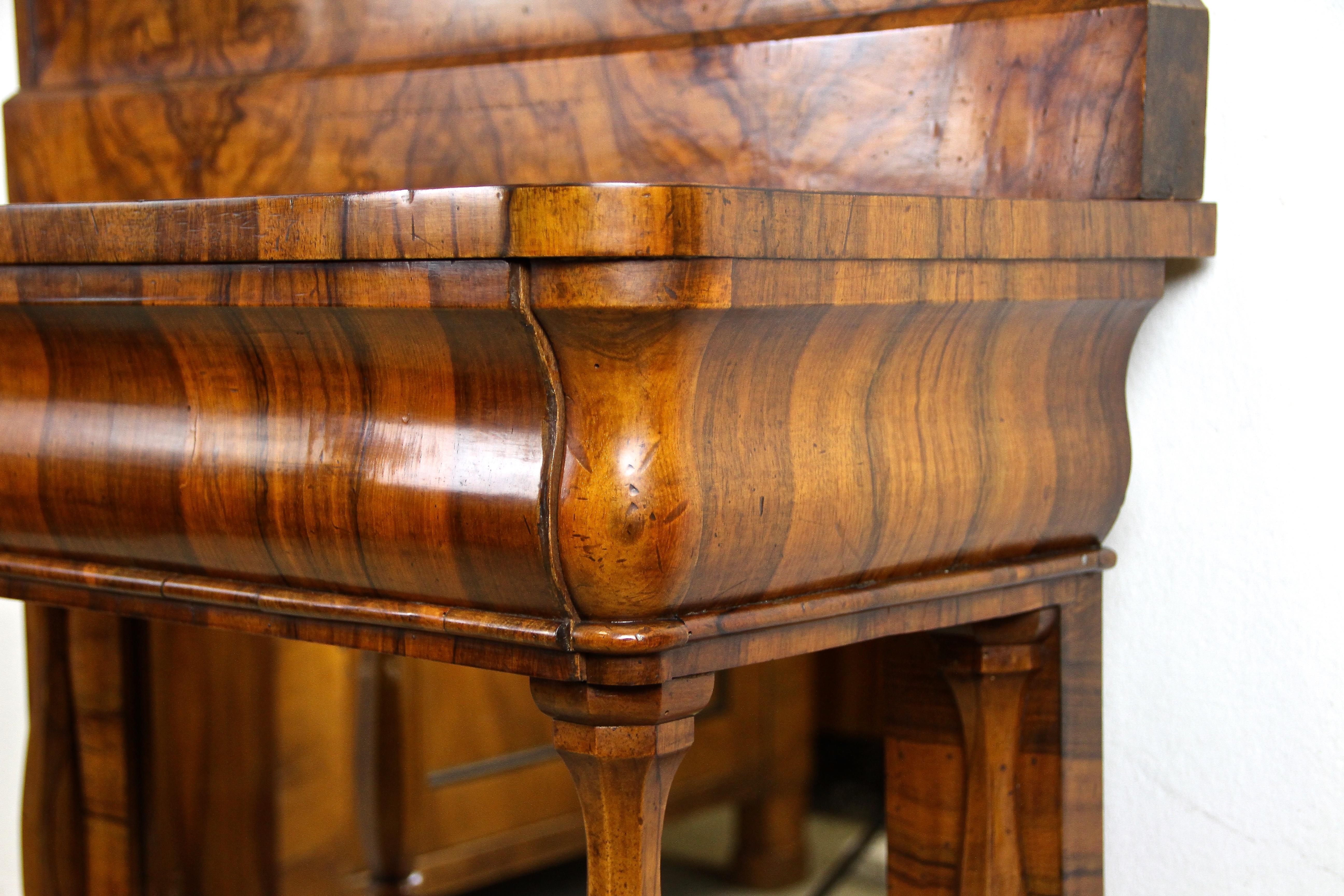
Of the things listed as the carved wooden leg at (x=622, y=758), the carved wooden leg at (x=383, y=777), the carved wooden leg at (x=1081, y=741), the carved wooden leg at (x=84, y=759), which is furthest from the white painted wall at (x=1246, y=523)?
the carved wooden leg at (x=383, y=777)

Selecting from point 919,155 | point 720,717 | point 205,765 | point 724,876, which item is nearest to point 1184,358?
point 919,155

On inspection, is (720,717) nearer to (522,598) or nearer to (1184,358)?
(1184,358)

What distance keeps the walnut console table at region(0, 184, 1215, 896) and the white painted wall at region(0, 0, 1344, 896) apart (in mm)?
33

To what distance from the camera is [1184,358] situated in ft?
2.23

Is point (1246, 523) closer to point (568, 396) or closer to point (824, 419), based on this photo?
point (824, 419)

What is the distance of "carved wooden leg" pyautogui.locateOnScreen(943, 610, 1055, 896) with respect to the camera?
0.68 metres

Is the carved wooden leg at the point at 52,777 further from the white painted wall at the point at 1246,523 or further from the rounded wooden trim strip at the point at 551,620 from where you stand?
the white painted wall at the point at 1246,523

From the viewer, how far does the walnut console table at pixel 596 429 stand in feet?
1.50

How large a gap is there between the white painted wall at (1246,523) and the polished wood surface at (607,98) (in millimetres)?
39

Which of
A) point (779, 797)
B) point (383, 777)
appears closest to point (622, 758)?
point (383, 777)

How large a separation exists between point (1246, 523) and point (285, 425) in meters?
0.41

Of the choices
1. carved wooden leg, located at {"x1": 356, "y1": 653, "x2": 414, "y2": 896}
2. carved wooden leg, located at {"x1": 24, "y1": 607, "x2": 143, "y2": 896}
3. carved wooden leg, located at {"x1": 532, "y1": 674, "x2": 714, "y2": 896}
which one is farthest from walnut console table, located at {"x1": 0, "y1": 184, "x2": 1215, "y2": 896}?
carved wooden leg, located at {"x1": 356, "y1": 653, "x2": 414, "y2": 896}

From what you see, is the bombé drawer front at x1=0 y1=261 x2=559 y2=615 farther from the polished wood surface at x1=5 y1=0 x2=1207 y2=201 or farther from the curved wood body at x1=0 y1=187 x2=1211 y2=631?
the polished wood surface at x1=5 y1=0 x2=1207 y2=201

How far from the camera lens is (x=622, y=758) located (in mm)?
486
